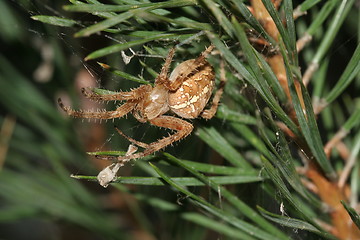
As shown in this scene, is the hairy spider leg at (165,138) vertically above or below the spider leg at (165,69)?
below

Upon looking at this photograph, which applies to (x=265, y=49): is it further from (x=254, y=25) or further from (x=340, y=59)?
(x=340, y=59)

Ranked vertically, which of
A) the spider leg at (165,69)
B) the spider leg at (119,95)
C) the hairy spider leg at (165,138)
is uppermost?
the spider leg at (119,95)

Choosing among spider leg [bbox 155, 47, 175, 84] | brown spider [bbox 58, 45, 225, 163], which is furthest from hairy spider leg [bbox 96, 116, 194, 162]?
spider leg [bbox 155, 47, 175, 84]

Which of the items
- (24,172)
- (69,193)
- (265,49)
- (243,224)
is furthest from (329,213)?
(24,172)

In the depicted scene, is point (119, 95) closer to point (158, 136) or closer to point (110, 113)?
point (110, 113)

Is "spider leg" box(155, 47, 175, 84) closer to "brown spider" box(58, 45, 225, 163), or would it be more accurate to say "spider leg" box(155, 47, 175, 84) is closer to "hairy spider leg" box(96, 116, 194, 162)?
"brown spider" box(58, 45, 225, 163)

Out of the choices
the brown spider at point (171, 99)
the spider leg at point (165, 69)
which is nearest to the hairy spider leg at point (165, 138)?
the brown spider at point (171, 99)

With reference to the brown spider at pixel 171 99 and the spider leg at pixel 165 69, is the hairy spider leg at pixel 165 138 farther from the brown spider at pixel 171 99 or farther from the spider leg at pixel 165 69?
the spider leg at pixel 165 69
